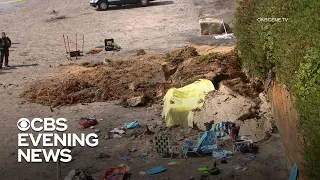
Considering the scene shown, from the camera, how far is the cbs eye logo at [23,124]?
16.3 meters

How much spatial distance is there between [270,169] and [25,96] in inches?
426

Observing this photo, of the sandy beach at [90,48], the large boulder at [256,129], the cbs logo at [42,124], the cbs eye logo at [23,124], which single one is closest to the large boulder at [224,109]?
the large boulder at [256,129]

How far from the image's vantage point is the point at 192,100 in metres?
15.8

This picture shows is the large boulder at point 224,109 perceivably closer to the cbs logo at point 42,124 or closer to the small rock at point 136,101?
the small rock at point 136,101

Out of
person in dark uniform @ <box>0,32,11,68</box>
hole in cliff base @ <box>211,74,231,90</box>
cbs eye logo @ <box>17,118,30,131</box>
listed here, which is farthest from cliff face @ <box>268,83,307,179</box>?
person in dark uniform @ <box>0,32,11,68</box>

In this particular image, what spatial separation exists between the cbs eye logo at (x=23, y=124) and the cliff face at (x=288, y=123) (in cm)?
766

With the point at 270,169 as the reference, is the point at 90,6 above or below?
above

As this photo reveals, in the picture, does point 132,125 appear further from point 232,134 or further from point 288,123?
point 288,123

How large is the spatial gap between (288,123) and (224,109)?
3.29 meters

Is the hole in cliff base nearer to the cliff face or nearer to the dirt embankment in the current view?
the dirt embankment

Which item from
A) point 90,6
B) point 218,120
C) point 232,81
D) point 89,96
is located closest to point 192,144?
point 218,120

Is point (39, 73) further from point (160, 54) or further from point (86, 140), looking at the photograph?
point (86, 140)

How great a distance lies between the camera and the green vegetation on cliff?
27.9 feet
